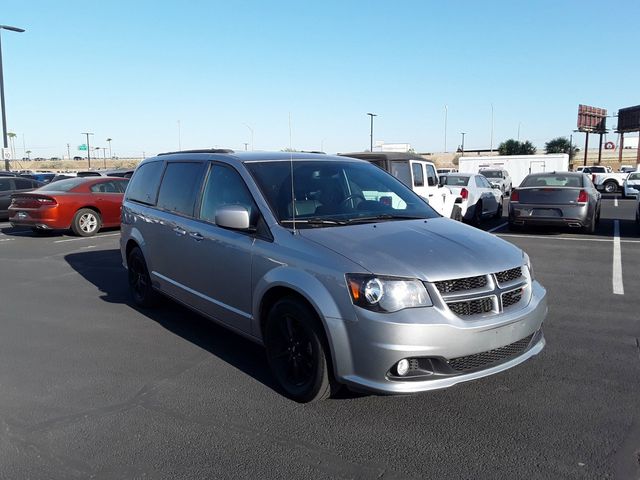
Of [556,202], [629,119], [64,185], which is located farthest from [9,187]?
[629,119]

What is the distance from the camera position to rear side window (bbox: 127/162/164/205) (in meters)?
6.03

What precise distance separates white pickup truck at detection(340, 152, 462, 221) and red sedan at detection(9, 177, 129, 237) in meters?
6.42

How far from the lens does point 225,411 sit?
365 centimetres

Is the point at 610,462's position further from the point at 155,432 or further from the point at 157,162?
the point at 157,162

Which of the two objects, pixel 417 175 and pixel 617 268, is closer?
pixel 617 268

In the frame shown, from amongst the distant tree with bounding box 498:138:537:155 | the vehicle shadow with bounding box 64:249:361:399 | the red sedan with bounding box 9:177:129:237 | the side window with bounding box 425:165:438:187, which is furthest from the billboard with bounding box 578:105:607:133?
the vehicle shadow with bounding box 64:249:361:399

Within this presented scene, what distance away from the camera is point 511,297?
358cm

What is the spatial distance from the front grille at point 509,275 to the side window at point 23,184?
17.3m

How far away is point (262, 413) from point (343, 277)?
3.71 ft

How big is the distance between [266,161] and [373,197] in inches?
39.1

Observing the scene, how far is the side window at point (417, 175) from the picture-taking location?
37.5ft

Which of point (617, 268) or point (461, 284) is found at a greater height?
point (461, 284)

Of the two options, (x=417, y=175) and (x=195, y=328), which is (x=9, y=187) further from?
(x=195, y=328)

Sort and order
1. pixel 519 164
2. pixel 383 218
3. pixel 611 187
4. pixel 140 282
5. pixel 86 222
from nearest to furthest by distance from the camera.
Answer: pixel 383 218, pixel 140 282, pixel 86 222, pixel 611 187, pixel 519 164
